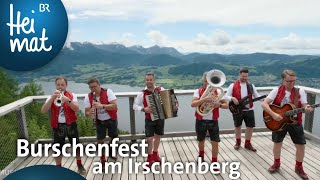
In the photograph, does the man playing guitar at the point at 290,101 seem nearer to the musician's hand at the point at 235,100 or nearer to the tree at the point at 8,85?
the musician's hand at the point at 235,100

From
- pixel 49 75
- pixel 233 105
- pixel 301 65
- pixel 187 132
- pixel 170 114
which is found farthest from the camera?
pixel 49 75

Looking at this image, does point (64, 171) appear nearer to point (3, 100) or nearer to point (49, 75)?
point (3, 100)

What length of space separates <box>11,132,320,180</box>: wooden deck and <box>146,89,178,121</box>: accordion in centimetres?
94

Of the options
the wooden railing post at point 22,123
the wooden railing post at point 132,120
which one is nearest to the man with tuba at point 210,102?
the wooden railing post at point 132,120

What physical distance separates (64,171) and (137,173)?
7.09 ft

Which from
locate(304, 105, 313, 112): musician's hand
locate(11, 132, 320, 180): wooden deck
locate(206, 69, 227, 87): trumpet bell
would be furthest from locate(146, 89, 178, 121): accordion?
locate(304, 105, 313, 112): musician's hand

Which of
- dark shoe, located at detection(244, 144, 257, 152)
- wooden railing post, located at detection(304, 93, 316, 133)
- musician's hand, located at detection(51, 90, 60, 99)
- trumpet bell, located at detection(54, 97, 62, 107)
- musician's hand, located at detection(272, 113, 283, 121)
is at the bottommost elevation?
dark shoe, located at detection(244, 144, 257, 152)

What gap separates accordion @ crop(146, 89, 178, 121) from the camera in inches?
183

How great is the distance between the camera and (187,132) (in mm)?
6473

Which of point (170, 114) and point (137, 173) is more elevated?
point (170, 114)

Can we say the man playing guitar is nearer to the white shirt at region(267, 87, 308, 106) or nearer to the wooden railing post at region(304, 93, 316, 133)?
the white shirt at region(267, 87, 308, 106)

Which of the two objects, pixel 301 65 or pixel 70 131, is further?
pixel 301 65

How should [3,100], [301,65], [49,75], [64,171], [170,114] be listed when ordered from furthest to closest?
[49,75]
[301,65]
[3,100]
[170,114]
[64,171]

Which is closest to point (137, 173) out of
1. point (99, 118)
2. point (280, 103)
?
point (99, 118)
